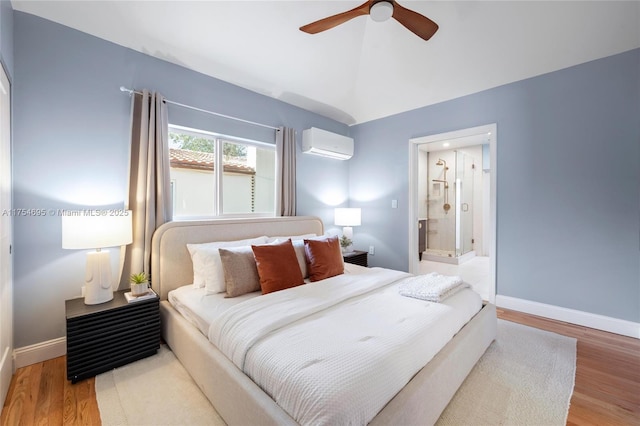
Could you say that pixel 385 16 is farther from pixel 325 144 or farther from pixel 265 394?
pixel 265 394

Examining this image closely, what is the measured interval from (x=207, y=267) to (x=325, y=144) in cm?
243

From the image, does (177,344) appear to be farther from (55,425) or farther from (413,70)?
(413,70)

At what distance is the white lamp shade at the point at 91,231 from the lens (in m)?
1.86

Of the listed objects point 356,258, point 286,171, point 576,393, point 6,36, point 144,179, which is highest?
point 6,36

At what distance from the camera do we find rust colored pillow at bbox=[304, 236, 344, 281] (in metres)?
2.58

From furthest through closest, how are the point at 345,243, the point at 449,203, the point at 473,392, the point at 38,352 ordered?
1. the point at 449,203
2. the point at 345,243
3. the point at 38,352
4. the point at 473,392

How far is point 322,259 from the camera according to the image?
2.62 m

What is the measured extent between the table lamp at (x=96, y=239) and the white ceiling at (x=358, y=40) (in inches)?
64.4

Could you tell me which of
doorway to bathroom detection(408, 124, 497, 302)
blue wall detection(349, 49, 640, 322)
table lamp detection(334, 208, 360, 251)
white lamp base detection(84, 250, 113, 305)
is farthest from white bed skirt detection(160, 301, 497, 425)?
doorway to bathroom detection(408, 124, 497, 302)

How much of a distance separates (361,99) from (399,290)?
2.95m

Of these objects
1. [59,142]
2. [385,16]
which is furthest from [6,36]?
[385,16]

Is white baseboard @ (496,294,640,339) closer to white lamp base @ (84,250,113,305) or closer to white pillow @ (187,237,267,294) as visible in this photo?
white pillow @ (187,237,267,294)

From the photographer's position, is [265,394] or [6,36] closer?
[265,394]

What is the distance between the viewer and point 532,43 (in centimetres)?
269
